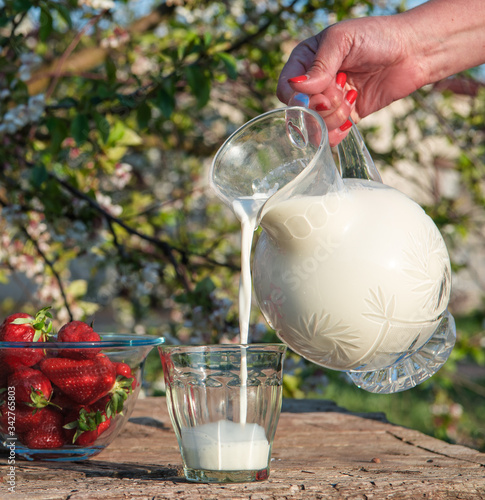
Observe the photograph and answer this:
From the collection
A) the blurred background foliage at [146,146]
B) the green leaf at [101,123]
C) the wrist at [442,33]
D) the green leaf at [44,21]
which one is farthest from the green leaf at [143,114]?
the wrist at [442,33]

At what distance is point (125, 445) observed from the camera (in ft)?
4.36

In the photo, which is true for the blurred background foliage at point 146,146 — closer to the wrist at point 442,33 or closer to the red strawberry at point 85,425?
the wrist at point 442,33

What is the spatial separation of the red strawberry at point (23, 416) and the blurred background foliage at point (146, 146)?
750mm

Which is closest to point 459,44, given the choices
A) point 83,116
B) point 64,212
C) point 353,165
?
point 353,165

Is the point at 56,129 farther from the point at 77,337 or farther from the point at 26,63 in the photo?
the point at 77,337

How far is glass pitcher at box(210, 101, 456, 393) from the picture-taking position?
1011 millimetres

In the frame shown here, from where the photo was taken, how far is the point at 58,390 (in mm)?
1092

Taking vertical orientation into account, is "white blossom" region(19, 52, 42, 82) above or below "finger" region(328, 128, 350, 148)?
above

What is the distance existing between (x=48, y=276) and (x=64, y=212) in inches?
16.6

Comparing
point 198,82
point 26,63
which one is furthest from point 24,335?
point 26,63

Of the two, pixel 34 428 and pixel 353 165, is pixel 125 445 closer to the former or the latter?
pixel 34 428

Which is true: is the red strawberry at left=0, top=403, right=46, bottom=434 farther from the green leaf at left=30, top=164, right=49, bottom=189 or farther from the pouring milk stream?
the green leaf at left=30, top=164, right=49, bottom=189

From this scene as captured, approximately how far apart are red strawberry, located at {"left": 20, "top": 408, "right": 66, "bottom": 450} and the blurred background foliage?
752 millimetres

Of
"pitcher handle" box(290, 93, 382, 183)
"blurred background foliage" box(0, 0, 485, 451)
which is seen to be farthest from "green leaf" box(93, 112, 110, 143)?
"pitcher handle" box(290, 93, 382, 183)
